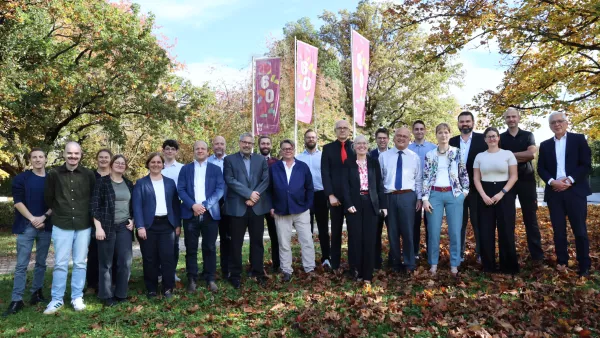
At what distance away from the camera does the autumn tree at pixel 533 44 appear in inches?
389

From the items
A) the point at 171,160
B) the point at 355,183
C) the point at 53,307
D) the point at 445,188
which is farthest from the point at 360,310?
the point at 171,160

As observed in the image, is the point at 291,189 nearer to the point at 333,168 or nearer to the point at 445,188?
the point at 333,168

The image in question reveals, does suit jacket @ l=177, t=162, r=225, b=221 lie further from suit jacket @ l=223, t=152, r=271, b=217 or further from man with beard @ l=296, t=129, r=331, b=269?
man with beard @ l=296, t=129, r=331, b=269

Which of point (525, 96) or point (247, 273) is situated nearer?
point (247, 273)

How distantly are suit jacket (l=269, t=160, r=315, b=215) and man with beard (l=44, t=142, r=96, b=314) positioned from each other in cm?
256

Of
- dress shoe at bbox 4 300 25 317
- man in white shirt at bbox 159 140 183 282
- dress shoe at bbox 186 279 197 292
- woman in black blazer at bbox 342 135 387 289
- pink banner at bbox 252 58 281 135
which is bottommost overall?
dress shoe at bbox 4 300 25 317

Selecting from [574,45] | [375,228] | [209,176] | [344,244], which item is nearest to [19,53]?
[209,176]

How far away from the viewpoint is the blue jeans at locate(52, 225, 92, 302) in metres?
5.64

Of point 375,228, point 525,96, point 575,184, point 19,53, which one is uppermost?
point 19,53

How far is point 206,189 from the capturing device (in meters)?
6.41

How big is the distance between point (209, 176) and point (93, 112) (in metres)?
11.5

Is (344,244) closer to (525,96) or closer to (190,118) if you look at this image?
(525,96)

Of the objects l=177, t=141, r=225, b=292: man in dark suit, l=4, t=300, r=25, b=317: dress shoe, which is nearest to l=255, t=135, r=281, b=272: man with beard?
l=177, t=141, r=225, b=292: man in dark suit

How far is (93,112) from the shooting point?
16.0 metres
